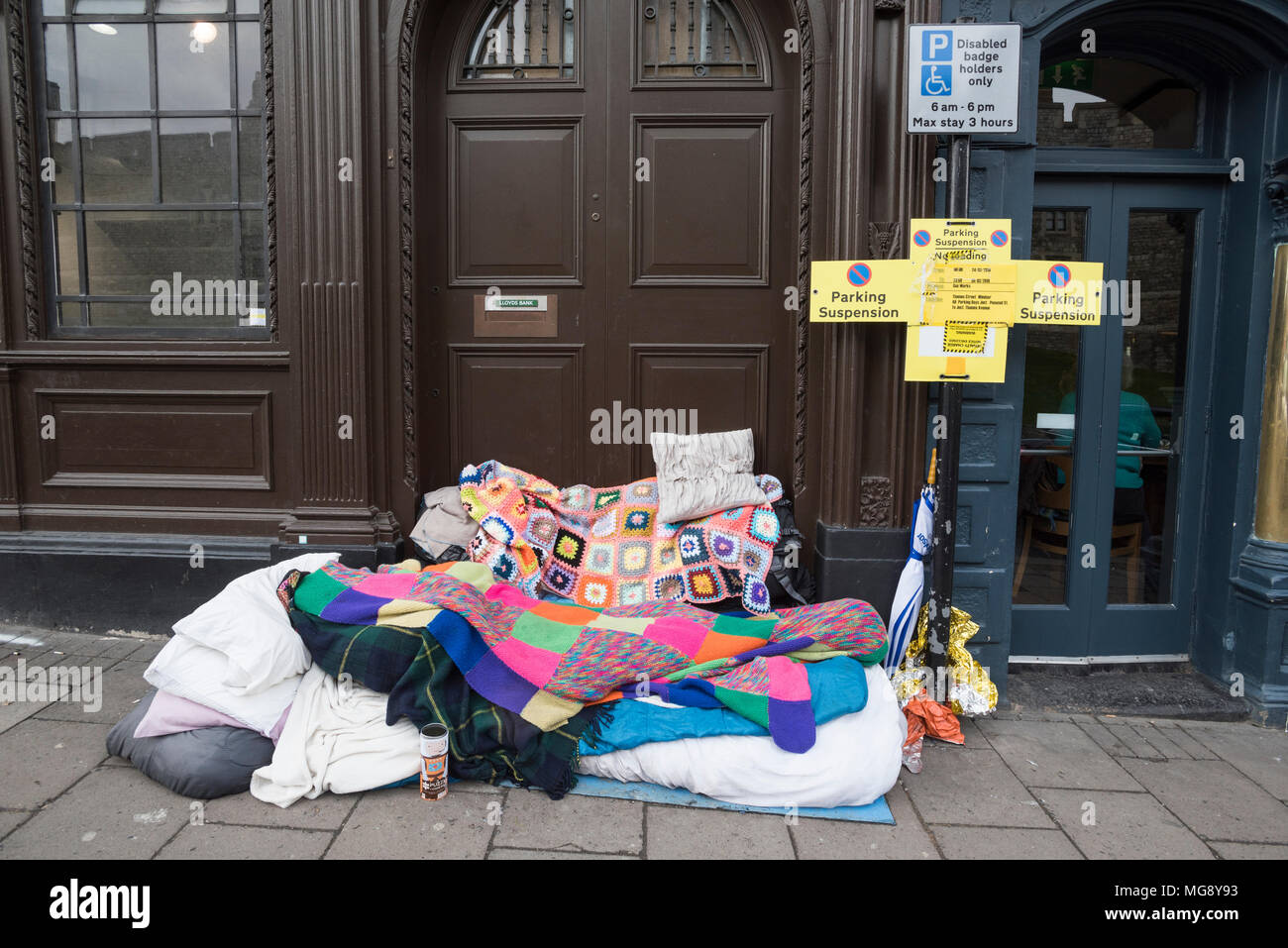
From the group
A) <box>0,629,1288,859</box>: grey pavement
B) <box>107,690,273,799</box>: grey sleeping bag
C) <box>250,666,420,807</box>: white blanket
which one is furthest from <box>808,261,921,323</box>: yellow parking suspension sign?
<box>107,690,273,799</box>: grey sleeping bag

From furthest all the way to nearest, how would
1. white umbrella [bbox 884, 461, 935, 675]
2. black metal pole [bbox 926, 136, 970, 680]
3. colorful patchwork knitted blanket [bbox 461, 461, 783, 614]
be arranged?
colorful patchwork knitted blanket [bbox 461, 461, 783, 614] < white umbrella [bbox 884, 461, 935, 675] < black metal pole [bbox 926, 136, 970, 680]

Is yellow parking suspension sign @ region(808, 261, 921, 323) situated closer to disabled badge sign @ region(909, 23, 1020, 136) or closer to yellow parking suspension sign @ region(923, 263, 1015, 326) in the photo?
yellow parking suspension sign @ region(923, 263, 1015, 326)

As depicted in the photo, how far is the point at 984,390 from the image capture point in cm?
411

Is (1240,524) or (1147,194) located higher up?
(1147,194)

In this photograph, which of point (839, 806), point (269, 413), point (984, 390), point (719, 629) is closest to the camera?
point (839, 806)

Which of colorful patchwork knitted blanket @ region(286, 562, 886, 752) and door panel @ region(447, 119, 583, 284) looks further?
door panel @ region(447, 119, 583, 284)

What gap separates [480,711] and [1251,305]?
13.4 feet

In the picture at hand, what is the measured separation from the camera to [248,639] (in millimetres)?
3291

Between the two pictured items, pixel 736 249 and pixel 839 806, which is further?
pixel 736 249

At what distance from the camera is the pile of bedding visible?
3.19 metres

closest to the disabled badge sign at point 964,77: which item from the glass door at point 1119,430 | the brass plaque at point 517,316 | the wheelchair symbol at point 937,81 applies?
the wheelchair symbol at point 937,81

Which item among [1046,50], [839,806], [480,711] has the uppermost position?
[1046,50]

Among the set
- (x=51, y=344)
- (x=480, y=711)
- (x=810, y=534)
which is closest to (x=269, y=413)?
(x=51, y=344)

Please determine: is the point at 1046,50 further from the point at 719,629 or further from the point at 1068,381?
the point at 719,629
